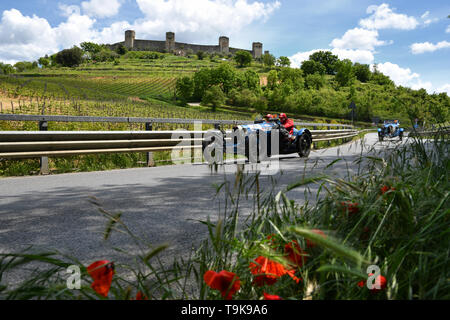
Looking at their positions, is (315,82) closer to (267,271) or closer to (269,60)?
(269,60)

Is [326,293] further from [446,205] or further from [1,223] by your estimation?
[1,223]

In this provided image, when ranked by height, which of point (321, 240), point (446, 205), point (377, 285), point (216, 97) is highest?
point (216, 97)

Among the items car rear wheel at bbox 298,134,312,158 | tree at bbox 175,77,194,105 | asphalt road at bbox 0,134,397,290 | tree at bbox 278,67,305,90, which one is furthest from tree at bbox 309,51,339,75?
asphalt road at bbox 0,134,397,290

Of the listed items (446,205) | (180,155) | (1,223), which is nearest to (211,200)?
(1,223)

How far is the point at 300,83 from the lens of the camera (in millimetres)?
135250

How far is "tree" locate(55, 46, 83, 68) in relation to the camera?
168 m

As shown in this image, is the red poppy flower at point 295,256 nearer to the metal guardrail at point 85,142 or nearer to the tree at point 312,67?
the metal guardrail at point 85,142

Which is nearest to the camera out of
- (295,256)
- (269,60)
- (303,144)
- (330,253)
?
(330,253)

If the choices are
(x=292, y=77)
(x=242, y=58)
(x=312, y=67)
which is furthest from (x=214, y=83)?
(x=242, y=58)

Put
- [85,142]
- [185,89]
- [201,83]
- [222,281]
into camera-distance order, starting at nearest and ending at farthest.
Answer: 1. [222,281]
2. [85,142]
3. [185,89]
4. [201,83]

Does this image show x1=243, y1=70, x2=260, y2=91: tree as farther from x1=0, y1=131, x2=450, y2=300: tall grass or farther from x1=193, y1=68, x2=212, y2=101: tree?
x1=0, y1=131, x2=450, y2=300: tall grass

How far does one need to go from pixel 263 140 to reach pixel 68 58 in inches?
7052

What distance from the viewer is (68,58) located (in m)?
168
